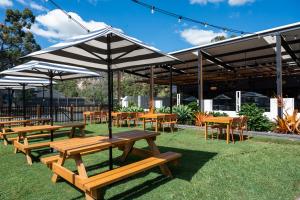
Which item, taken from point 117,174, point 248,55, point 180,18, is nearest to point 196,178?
point 117,174

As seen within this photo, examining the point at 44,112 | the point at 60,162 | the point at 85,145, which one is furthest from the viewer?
the point at 44,112

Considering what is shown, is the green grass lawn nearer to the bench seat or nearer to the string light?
the bench seat

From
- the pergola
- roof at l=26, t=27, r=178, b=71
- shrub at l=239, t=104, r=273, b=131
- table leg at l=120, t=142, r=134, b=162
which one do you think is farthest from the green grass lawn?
the pergola

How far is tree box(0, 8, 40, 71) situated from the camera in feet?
83.4

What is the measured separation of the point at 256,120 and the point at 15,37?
2622 cm

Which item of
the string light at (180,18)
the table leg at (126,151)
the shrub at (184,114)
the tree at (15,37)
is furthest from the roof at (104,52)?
the tree at (15,37)

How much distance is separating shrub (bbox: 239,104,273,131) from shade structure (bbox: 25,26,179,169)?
5.02m

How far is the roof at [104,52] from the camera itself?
12.3 feet

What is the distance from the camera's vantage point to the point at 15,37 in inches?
1026

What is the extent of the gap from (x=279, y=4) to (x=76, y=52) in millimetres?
13301

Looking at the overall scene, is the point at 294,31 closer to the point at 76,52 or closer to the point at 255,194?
the point at 255,194

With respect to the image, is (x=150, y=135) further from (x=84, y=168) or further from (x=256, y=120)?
(x=256, y=120)

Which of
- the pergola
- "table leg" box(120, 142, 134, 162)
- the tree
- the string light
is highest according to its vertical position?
the tree

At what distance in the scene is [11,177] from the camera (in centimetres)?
432
